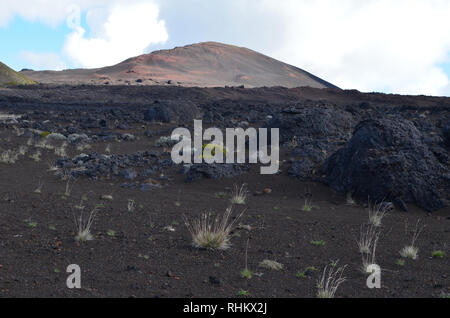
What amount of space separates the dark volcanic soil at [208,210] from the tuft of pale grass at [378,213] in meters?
0.16

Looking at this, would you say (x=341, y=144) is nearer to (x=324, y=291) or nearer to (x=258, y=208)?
(x=258, y=208)

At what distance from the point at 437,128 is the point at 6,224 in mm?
16782

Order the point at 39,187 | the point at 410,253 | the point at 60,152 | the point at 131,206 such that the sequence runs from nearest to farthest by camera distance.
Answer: the point at 410,253 < the point at 131,206 < the point at 39,187 < the point at 60,152

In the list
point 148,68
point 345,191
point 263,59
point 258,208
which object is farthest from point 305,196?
point 263,59

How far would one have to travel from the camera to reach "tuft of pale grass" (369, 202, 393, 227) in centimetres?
824

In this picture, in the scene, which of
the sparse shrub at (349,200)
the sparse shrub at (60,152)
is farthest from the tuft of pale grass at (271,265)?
the sparse shrub at (60,152)

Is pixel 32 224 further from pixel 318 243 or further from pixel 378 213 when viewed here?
pixel 378 213

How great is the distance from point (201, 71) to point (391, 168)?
79.7 m

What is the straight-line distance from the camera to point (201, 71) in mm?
87750

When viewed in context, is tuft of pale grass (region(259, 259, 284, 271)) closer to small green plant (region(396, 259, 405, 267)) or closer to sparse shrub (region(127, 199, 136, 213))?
small green plant (region(396, 259, 405, 267))

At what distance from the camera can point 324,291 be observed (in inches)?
190

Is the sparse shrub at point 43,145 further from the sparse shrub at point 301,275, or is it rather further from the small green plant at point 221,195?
the sparse shrub at point 301,275

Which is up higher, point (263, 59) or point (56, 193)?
point (263, 59)

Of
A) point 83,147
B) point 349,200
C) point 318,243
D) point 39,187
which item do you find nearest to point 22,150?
point 83,147
